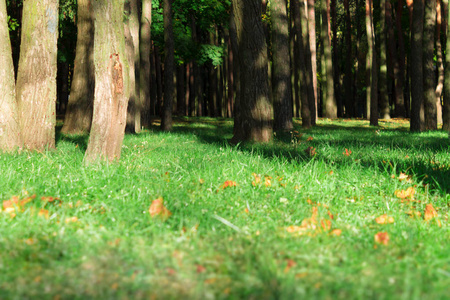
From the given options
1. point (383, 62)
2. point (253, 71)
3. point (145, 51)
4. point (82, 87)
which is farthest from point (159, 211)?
point (383, 62)

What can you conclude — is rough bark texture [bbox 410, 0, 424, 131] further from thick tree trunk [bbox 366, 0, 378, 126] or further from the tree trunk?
the tree trunk

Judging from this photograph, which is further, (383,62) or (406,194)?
(383,62)

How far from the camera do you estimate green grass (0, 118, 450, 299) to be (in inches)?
87.9

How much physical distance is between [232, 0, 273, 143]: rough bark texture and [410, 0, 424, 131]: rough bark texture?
720 cm

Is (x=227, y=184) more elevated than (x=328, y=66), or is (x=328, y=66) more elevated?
(x=328, y=66)

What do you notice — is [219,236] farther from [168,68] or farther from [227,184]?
[168,68]

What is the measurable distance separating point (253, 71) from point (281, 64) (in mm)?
3958

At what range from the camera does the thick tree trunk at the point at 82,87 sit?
11484 mm

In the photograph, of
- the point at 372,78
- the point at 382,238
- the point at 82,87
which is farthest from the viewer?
the point at 372,78

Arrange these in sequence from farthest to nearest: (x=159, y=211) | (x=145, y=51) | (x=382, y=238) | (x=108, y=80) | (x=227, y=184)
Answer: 1. (x=145, y=51)
2. (x=108, y=80)
3. (x=227, y=184)
4. (x=159, y=211)
5. (x=382, y=238)

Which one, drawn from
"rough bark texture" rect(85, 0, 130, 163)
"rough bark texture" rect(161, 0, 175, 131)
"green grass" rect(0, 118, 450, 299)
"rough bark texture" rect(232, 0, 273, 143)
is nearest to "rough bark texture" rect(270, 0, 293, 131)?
"rough bark texture" rect(232, 0, 273, 143)

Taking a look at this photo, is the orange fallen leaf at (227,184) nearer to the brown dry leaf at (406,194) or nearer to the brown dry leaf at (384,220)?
the brown dry leaf at (384,220)

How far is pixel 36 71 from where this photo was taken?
23.0ft

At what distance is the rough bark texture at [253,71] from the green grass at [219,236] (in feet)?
11.5
